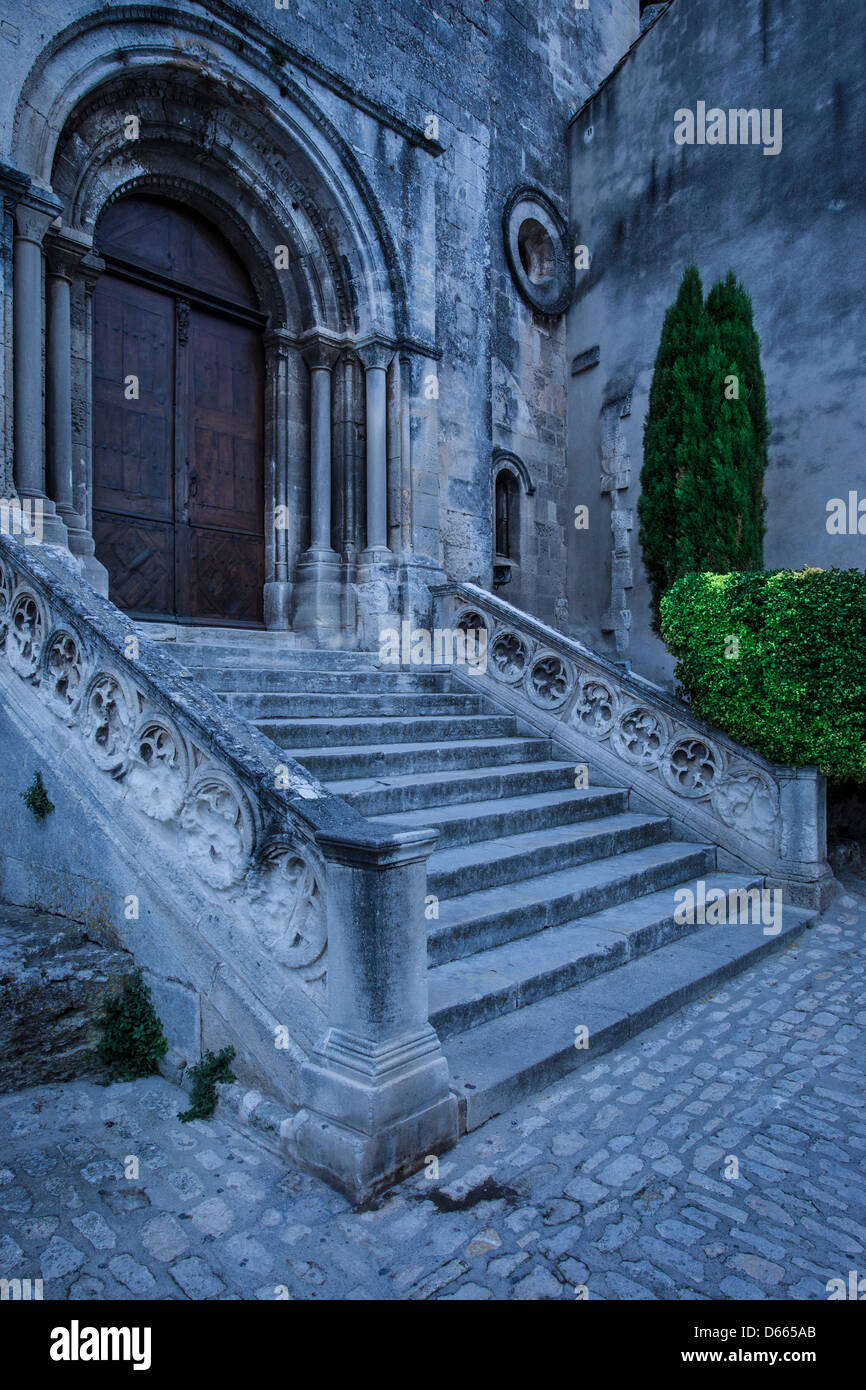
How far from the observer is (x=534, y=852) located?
4598 mm

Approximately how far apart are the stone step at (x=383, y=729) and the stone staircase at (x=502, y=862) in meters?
0.01

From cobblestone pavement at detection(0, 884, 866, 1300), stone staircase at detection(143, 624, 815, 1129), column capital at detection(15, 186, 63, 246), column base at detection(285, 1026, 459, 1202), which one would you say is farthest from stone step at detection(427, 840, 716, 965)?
column capital at detection(15, 186, 63, 246)

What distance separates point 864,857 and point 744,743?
200 cm

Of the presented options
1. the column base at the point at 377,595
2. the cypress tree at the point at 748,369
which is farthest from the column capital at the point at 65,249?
the cypress tree at the point at 748,369

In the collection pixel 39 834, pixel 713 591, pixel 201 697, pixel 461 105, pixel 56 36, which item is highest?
pixel 461 105

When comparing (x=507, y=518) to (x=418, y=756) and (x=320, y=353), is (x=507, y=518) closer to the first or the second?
(x=320, y=353)

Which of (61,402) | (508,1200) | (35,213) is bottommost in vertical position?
(508,1200)

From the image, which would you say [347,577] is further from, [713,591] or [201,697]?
[201,697]

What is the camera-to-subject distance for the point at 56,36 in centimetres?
525

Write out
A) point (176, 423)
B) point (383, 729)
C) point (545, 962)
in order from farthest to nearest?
point (176, 423), point (383, 729), point (545, 962)

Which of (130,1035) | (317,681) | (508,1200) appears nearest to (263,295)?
(317,681)

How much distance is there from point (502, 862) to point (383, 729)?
1.45 metres

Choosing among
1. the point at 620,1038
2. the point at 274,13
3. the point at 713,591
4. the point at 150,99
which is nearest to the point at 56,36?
the point at 150,99

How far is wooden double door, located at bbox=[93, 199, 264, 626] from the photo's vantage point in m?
6.34
